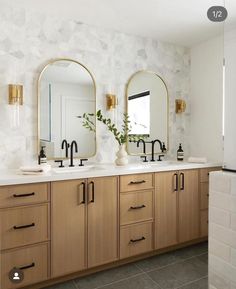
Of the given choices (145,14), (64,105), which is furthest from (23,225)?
(145,14)

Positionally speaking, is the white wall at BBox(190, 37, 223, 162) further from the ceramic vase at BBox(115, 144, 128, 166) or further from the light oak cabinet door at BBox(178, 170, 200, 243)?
the ceramic vase at BBox(115, 144, 128, 166)

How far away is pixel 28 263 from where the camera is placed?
1962mm

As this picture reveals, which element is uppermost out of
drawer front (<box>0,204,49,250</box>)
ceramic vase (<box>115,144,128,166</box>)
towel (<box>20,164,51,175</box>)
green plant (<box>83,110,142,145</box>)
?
green plant (<box>83,110,142,145</box>)

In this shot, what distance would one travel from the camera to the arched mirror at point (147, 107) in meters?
3.10

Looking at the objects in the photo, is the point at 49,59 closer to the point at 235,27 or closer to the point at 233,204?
the point at 235,27

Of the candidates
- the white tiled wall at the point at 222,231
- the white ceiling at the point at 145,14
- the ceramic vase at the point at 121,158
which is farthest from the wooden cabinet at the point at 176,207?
the white ceiling at the point at 145,14

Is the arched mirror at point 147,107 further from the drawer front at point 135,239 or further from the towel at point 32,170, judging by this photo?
the towel at point 32,170

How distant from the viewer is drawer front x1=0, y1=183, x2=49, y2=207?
6.08ft

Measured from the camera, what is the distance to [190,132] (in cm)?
357

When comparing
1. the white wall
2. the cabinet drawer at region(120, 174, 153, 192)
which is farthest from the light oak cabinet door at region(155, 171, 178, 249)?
the white wall

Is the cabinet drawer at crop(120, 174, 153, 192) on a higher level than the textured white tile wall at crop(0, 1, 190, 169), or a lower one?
lower

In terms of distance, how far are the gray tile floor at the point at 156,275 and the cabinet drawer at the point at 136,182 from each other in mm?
765

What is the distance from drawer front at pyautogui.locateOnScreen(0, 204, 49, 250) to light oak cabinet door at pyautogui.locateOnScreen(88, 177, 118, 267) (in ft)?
1.35

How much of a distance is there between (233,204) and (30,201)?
4.85 ft
